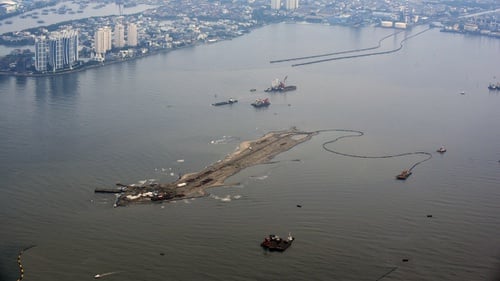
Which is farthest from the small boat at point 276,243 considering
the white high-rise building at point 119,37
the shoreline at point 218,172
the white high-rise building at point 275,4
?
the white high-rise building at point 275,4

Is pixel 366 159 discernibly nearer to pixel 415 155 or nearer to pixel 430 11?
pixel 415 155

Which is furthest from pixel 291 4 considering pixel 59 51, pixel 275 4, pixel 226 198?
pixel 226 198

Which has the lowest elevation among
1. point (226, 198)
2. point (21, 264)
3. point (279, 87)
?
point (21, 264)

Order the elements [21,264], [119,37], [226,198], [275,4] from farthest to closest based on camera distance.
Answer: [275,4] < [119,37] < [226,198] < [21,264]

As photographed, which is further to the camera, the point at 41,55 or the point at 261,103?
the point at 41,55

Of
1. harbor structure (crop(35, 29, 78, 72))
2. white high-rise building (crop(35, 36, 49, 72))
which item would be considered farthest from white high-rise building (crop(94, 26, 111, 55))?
white high-rise building (crop(35, 36, 49, 72))

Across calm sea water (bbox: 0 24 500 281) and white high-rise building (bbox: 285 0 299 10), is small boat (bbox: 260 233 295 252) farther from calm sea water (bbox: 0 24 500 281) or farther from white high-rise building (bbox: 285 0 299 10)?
white high-rise building (bbox: 285 0 299 10)

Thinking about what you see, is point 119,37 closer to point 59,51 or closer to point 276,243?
point 59,51
